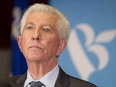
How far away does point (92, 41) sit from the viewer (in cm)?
282

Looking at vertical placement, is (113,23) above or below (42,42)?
below

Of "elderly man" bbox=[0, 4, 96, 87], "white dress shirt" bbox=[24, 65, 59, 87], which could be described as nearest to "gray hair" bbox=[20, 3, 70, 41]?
"elderly man" bbox=[0, 4, 96, 87]

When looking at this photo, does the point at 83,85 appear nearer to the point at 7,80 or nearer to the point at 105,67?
the point at 7,80

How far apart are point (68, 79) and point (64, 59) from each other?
1.62m

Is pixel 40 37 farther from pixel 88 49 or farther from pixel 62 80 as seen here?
pixel 88 49

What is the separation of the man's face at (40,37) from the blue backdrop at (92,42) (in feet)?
5.11

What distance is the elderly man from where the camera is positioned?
1234mm

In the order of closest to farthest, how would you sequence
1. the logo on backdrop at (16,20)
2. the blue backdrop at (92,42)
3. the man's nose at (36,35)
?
the man's nose at (36,35)
the blue backdrop at (92,42)
the logo on backdrop at (16,20)

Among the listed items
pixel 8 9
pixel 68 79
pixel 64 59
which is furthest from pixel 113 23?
pixel 68 79

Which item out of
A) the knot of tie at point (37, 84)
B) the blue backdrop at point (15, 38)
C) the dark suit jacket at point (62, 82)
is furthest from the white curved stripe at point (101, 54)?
the knot of tie at point (37, 84)

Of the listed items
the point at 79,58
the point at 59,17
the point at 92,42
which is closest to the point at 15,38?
the point at 79,58

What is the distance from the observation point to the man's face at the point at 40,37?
123 cm

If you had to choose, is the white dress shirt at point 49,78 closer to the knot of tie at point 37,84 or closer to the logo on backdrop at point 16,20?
the knot of tie at point 37,84

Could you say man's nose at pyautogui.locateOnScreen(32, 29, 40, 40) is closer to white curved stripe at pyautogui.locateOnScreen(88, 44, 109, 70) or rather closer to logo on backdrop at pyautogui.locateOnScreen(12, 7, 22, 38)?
white curved stripe at pyautogui.locateOnScreen(88, 44, 109, 70)
